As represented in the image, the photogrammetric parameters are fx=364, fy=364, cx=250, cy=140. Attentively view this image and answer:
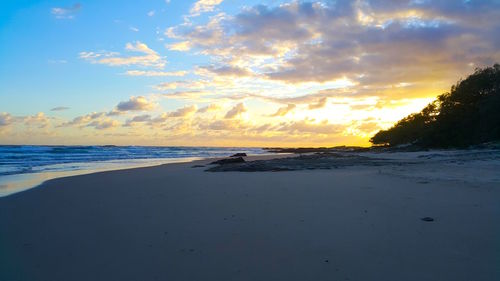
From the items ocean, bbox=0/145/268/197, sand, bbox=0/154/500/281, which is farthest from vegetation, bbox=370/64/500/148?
sand, bbox=0/154/500/281

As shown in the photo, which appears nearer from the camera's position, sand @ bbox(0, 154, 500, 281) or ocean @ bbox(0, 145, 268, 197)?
sand @ bbox(0, 154, 500, 281)

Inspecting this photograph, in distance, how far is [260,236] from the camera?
513 cm

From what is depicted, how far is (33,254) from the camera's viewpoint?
15.0ft

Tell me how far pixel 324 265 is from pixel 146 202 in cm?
551

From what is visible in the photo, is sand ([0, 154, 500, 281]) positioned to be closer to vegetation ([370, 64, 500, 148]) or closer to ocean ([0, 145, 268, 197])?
ocean ([0, 145, 268, 197])

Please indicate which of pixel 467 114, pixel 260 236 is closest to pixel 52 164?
pixel 260 236

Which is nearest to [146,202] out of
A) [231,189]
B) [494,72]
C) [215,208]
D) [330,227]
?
[215,208]

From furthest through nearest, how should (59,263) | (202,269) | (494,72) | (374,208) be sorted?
(494,72) < (374,208) < (59,263) < (202,269)

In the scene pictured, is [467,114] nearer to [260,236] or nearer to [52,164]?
[52,164]

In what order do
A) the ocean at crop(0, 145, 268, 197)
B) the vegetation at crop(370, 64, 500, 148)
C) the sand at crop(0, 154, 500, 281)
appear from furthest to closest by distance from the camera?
the vegetation at crop(370, 64, 500, 148) < the ocean at crop(0, 145, 268, 197) < the sand at crop(0, 154, 500, 281)

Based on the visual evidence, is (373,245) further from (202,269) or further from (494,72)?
(494,72)

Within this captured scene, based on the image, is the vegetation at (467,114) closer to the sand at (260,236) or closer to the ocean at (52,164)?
the ocean at (52,164)

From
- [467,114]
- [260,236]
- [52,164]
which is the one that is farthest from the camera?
[467,114]

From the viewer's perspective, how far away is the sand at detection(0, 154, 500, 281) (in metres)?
3.85
